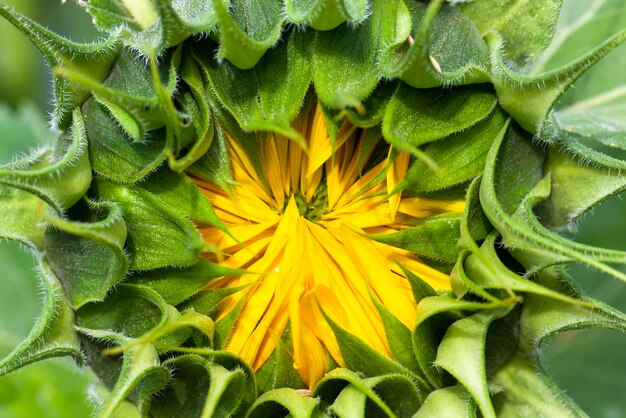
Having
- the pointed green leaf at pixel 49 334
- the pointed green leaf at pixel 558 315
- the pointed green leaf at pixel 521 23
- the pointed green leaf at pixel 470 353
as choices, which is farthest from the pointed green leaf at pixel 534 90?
the pointed green leaf at pixel 49 334

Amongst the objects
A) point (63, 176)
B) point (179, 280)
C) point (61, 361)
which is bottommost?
point (61, 361)

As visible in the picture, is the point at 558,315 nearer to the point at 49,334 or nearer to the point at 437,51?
the point at 437,51

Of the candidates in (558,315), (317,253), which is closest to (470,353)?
(558,315)

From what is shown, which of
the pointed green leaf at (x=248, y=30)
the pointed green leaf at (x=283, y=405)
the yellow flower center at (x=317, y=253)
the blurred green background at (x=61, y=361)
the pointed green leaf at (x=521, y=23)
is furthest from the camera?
the blurred green background at (x=61, y=361)

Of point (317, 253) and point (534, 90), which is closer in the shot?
point (534, 90)

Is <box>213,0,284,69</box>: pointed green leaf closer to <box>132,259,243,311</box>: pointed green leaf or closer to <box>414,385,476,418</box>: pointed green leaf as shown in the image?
<box>132,259,243,311</box>: pointed green leaf

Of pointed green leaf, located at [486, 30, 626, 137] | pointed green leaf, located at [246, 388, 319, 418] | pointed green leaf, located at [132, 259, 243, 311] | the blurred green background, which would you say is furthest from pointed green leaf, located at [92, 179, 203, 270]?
the blurred green background

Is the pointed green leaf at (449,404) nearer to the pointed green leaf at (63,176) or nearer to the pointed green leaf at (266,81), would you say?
the pointed green leaf at (266,81)

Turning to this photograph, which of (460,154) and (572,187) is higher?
(460,154)

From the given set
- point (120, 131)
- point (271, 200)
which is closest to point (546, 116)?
point (271, 200)
